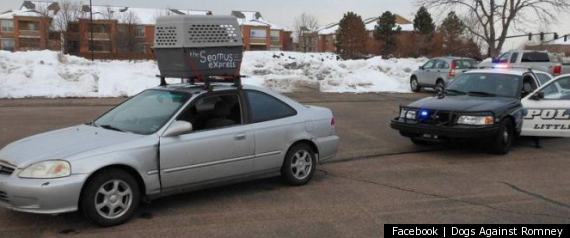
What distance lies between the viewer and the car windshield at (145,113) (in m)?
6.27

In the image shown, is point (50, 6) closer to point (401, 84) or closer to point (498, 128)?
point (401, 84)

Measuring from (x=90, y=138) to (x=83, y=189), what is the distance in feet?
2.24

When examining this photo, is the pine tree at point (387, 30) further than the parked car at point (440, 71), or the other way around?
the pine tree at point (387, 30)

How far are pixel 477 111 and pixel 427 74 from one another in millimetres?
16660

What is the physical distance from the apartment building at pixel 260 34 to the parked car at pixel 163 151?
3868 inches

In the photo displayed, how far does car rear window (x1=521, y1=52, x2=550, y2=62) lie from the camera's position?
25844 millimetres

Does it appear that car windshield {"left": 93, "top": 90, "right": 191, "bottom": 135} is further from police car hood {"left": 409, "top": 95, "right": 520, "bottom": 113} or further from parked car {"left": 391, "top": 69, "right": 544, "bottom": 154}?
police car hood {"left": 409, "top": 95, "right": 520, "bottom": 113}

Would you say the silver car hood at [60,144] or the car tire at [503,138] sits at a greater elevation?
the silver car hood at [60,144]

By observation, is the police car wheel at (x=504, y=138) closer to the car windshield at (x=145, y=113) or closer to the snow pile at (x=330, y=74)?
the car windshield at (x=145, y=113)

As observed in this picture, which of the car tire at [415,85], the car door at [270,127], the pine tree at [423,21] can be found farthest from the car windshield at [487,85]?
the pine tree at [423,21]

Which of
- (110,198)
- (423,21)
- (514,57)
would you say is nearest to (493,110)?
(110,198)

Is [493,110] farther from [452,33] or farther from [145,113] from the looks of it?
[452,33]

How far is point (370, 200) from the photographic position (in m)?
6.66

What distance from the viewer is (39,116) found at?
14680 mm
